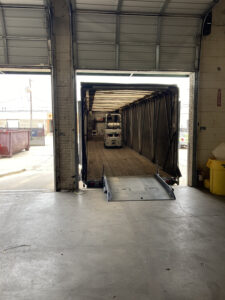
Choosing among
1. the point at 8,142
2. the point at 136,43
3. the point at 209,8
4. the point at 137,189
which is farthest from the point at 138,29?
the point at 8,142

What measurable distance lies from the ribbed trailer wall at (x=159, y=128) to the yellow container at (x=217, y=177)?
150 centimetres

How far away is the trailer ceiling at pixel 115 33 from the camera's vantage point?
7.18 m

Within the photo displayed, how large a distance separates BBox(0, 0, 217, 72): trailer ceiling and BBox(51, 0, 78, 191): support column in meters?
0.25

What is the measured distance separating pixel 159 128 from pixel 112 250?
7845mm

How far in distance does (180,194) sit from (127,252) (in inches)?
151


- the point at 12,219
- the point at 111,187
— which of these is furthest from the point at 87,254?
the point at 111,187

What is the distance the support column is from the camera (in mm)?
7324

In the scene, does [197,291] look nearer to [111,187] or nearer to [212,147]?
[111,187]

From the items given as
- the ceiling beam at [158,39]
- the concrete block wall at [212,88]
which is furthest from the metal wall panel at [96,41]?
the concrete block wall at [212,88]

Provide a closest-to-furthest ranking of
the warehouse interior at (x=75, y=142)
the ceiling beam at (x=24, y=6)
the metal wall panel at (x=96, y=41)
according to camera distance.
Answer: the warehouse interior at (x=75, y=142)
the ceiling beam at (x=24, y=6)
the metal wall panel at (x=96, y=41)

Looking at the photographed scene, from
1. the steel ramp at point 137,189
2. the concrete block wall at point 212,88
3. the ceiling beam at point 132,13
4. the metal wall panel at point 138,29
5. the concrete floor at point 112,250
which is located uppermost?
the ceiling beam at point 132,13

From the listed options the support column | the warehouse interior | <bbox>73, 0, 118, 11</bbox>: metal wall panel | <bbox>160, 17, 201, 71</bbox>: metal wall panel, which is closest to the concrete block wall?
the warehouse interior

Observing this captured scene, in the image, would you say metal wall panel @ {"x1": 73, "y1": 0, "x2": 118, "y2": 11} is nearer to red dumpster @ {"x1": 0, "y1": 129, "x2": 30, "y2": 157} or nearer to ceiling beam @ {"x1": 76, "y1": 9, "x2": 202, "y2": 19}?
ceiling beam @ {"x1": 76, "y1": 9, "x2": 202, "y2": 19}

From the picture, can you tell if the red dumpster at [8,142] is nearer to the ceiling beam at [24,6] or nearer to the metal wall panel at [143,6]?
the ceiling beam at [24,6]
